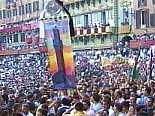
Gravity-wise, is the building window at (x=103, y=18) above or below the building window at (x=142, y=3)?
below

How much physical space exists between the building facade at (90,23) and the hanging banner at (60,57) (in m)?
37.4

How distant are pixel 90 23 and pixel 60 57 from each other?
45.6m

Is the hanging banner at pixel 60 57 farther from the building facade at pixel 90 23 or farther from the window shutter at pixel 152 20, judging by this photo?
the building facade at pixel 90 23

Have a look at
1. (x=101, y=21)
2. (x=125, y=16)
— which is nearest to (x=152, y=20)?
(x=125, y=16)

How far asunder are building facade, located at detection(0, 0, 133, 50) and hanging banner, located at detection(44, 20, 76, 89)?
37.4 metres

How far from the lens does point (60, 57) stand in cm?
1391

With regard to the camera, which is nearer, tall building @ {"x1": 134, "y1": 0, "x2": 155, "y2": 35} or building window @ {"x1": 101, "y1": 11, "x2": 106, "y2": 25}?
tall building @ {"x1": 134, "y1": 0, "x2": 155, "y2": 35}

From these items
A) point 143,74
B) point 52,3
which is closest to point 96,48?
point 143,74

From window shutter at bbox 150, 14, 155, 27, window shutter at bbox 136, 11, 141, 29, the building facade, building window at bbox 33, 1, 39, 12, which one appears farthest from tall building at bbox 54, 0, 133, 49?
building window at bbox 33, 1, 39, 12

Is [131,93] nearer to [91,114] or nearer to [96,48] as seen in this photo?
[91,114]

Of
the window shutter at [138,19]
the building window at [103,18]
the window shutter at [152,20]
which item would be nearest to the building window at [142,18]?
the window shutter at [138,19]

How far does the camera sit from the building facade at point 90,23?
53.6 m

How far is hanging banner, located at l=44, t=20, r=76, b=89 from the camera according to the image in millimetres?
13820

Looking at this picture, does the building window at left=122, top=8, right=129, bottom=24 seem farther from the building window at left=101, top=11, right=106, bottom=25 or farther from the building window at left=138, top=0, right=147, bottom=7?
the building window at left=101, top=11, right=106, bottom=25
